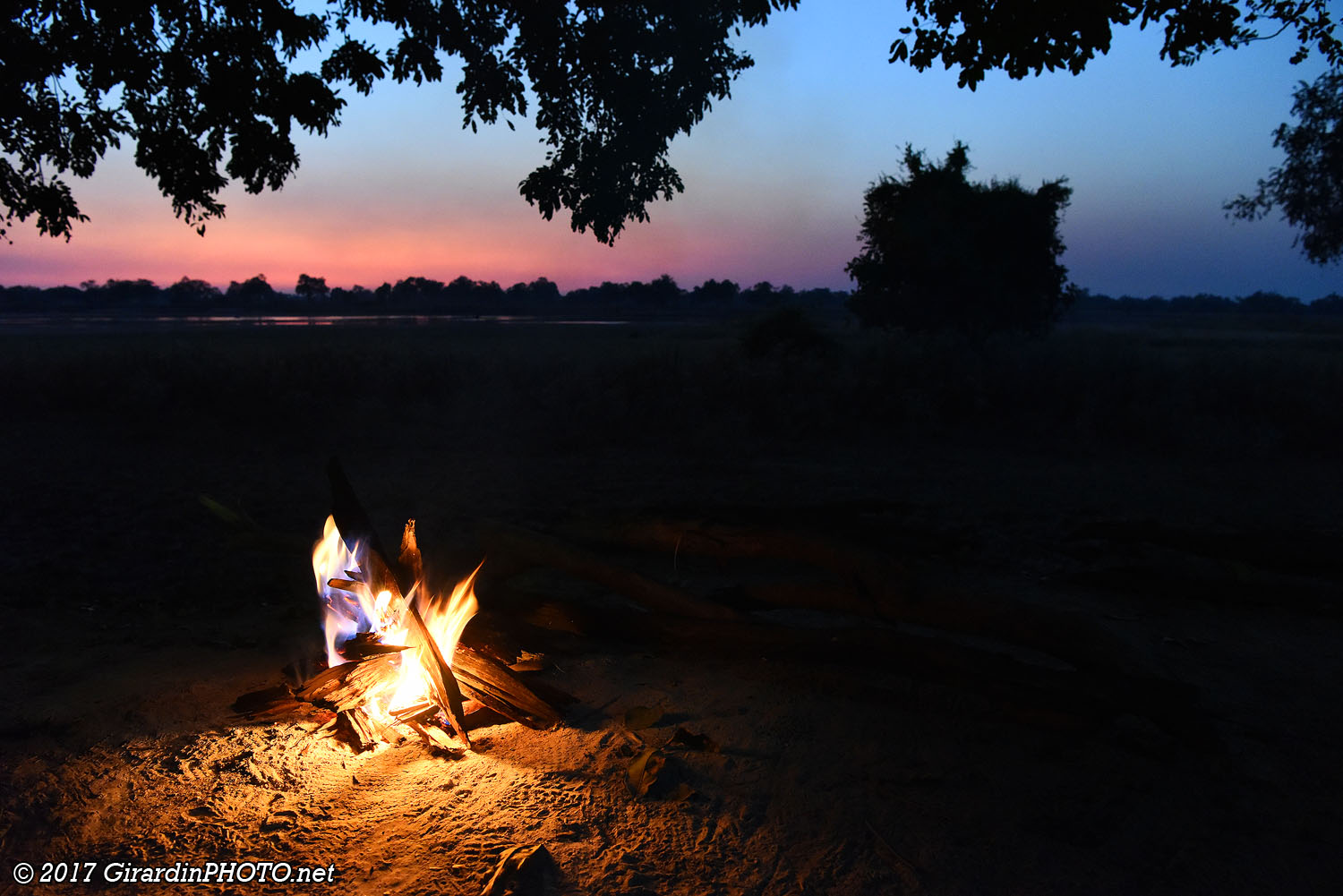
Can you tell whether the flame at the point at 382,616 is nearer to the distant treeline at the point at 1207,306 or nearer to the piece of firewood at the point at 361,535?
the piece of firewood at the point at 361,535

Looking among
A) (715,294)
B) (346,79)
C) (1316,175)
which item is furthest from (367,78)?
(715,294)

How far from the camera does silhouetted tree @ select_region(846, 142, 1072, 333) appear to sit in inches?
759

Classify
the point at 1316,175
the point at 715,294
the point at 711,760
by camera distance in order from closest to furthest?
the point at 711,760, the point at 1316,175, the point at 715,294

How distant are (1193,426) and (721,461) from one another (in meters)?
7.22

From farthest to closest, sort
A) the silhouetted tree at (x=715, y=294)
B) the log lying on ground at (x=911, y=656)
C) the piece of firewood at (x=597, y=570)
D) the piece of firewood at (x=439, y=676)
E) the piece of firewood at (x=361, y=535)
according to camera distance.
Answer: the silhouetted tree at (x=715, y=294) < the piece of firewood at (x=597, y=570) < the piece of firewood at (x=361, y=535) < the piece of firewood at (x=439, y=676) < the log lying on ground at (x=911, y=656)

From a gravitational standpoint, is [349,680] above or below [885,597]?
below

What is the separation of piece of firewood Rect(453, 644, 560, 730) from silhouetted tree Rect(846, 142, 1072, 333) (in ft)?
58.4

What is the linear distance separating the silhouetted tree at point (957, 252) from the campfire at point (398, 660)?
17758mm

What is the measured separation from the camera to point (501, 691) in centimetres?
351

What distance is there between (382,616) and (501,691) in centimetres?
71

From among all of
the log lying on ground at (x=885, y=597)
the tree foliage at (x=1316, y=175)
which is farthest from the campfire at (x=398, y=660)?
the tree foliage at (x=1316, y=175)

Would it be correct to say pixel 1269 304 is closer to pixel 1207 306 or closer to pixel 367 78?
pixel 1207 306

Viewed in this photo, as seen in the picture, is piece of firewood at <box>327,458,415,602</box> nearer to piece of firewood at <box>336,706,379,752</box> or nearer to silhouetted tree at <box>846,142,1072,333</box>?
piece of firewood at <box>336,706,379,752</box>

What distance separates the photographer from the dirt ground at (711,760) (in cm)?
253
